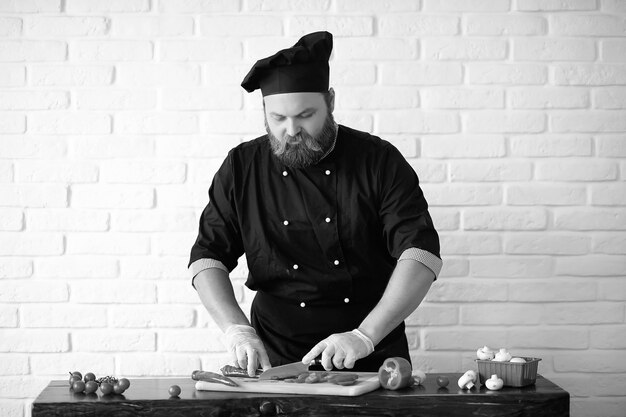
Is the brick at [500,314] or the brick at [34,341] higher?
the brick at [500,314]

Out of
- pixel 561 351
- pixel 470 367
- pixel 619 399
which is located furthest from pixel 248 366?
pixel 619 399

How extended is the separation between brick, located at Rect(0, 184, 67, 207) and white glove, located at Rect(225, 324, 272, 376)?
47.0 inches

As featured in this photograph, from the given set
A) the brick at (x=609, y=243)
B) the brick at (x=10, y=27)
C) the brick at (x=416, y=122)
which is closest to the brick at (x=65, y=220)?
the brick at (x=10, y=27)

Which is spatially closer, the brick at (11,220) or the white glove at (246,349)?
the white glove at (246,349)

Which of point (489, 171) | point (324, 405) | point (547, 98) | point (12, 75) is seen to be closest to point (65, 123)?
point (12, 75)

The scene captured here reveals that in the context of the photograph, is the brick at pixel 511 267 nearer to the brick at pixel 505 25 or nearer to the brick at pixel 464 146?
the brick at pixel 464 146

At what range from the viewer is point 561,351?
3.65 metres

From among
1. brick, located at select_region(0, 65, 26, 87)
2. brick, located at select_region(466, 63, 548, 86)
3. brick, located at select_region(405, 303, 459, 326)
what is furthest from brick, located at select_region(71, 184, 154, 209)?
brick, located at select_region(466, 63, 548, 86)

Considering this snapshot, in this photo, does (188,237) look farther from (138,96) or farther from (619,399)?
(619,399)

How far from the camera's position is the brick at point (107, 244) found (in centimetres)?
361

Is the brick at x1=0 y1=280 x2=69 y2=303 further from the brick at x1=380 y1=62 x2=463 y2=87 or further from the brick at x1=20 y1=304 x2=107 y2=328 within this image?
the brick at x1=380 y1=62 x2=463 y2=87

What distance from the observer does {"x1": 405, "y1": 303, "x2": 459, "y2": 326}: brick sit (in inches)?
143

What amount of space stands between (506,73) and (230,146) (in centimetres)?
117

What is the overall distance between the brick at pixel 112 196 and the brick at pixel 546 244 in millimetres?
1492
